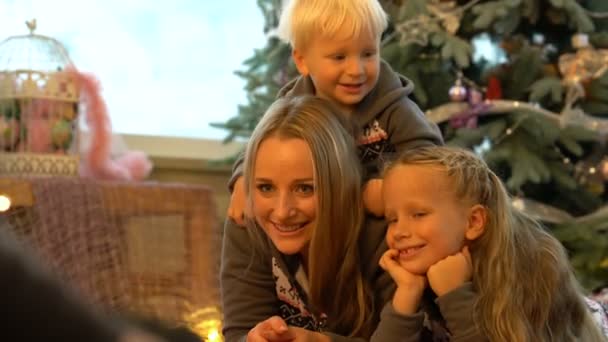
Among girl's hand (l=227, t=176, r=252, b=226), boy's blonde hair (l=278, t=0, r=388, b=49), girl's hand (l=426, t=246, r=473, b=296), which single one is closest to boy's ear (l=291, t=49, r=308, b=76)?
boy's blonde hair (l=278, t=0, r=388, b=49)

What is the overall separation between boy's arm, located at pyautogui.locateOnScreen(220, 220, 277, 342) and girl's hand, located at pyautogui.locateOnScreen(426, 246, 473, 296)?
1.03 ft

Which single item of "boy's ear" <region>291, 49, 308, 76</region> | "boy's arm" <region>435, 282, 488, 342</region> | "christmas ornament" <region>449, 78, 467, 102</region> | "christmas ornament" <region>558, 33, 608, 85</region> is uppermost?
"boy's ear" <region>291, 49, 308, 76</region>

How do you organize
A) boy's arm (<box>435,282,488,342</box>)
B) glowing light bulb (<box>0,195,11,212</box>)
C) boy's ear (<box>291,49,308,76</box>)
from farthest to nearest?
1. glowing light bulb (<box>0,195,11,212</box>)
2. boy's ear (<box>291,49,308,76</box>)
3. boy's arm (<box>435,282,488,342</box>)

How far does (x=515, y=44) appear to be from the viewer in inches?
105

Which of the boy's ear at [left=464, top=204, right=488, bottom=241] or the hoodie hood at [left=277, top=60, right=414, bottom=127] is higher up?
the hoodie hood at [left=277, top=60, right=414, bottom=127]

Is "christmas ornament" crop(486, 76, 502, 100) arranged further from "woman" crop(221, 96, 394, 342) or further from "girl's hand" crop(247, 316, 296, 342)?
"girl's hand" crop(247, 316, 296, 342)

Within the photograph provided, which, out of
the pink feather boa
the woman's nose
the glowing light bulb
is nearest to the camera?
the woman's nose

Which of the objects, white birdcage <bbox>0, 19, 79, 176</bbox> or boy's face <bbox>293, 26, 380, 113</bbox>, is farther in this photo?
white birdcage <bbox>0, 19, 79, 176</bbox>

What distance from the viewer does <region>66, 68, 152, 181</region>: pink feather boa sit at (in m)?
2.81

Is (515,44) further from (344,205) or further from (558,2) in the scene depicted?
(344,205)

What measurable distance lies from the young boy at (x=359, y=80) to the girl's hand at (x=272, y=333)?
0.81ft

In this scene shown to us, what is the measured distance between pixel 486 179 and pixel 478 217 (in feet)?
0.21

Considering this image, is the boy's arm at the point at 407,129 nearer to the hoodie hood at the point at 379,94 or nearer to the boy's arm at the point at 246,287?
the hoodie hood at the point at 379,94

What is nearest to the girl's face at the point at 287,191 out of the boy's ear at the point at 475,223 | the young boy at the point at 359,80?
the young boy at the point at 359,80
